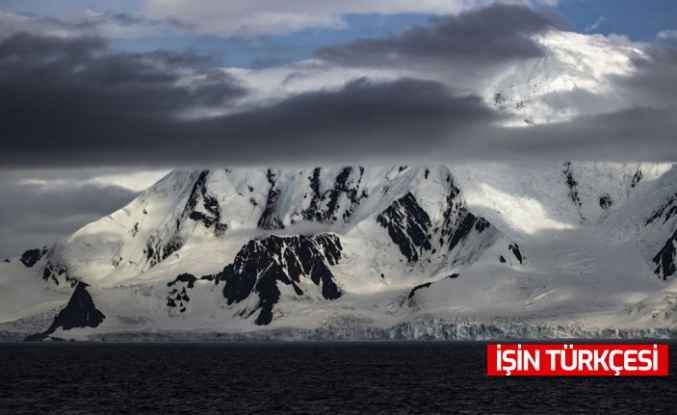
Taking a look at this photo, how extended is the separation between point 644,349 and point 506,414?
35804 millimetres

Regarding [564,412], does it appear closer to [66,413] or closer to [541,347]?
[541,347]

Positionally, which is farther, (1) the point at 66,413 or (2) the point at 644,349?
(1) the point at 66,413

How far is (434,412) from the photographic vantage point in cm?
19875

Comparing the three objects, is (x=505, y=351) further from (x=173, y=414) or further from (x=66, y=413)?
(x=66, y=413)

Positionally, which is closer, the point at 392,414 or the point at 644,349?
the point at 644,349

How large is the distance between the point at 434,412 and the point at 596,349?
41.6 m

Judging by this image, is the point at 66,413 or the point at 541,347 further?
the point at 66,413

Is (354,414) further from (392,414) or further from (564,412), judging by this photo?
(564,412)

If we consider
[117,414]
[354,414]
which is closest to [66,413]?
[117,414]

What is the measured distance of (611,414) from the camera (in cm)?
19800

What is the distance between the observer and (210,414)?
19788 centimetres

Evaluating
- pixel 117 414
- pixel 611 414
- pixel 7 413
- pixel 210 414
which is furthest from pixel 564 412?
pixel 7 413

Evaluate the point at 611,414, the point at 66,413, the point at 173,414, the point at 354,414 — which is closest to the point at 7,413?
the point at 66,413

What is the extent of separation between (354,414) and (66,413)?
40448 mm
